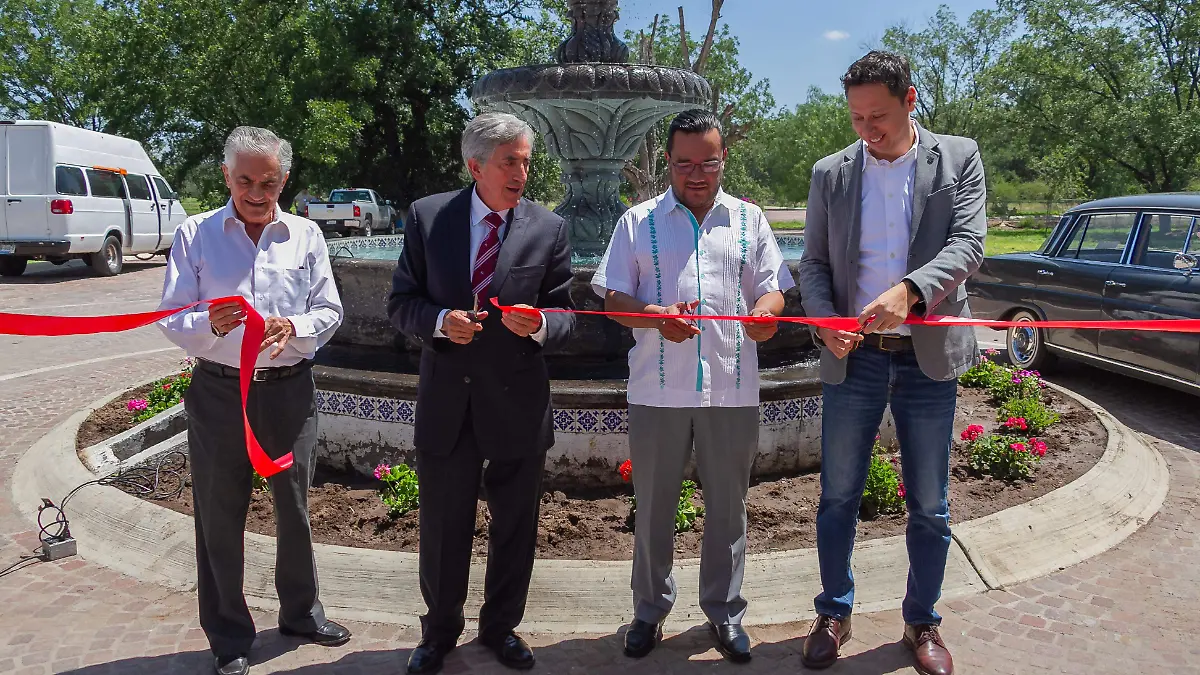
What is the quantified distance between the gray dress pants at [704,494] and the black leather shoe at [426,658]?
0.78 metres

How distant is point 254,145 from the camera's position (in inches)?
125

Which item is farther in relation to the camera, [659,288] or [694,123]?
[659,288]

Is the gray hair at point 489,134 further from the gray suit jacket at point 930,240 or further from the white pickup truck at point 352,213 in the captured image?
the white pickup truck at point 352,213

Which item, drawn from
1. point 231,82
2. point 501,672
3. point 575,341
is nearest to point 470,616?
point 501,672

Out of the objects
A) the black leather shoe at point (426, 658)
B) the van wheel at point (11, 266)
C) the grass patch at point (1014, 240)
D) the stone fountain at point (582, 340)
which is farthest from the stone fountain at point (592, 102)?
the grass patch at point (1014, 240)

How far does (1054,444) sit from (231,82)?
26.7m

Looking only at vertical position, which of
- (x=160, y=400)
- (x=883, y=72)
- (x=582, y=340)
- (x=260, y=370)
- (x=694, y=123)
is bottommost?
(x=160, y=400)

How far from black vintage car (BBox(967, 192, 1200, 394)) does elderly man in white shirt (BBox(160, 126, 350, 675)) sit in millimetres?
6674

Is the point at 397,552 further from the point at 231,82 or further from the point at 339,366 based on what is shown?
the point at 231,82

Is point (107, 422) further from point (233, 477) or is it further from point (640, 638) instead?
point (640, 638)

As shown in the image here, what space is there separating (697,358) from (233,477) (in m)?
1.80

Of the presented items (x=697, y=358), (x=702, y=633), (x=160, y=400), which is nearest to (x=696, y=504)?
(x=702, y=633)

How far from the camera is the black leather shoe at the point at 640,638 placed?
3477 millimetres

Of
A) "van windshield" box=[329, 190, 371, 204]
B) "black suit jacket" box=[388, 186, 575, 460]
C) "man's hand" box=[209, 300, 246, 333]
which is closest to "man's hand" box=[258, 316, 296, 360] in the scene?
"man's hand" box=[209, 300, 246, 333]
